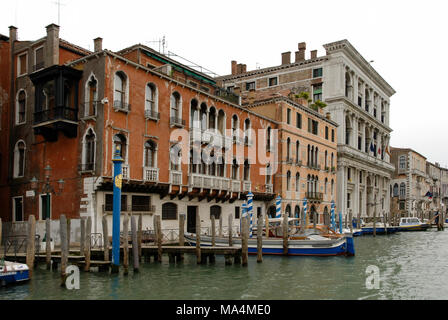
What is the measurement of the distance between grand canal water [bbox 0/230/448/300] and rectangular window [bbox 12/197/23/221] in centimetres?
741

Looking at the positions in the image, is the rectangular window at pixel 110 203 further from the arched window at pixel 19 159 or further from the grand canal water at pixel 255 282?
the arched window at pixel 19 159

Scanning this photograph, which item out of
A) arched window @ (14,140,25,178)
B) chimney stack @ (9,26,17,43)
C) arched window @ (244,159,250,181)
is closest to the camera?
arched window @ (14,140,25,178)

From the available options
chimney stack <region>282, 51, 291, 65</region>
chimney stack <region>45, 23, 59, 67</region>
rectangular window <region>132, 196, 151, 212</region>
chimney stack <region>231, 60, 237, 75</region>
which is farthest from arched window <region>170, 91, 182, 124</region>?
Result: chimney stack <region>231, 60, 237, 75</region>

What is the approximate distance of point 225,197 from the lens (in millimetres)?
28453

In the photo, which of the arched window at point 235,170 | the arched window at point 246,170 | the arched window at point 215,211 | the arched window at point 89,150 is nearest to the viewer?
the arched window at point 89,150

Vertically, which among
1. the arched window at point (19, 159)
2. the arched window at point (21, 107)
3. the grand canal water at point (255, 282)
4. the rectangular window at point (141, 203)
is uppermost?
A: the arched window at point (21, 107)

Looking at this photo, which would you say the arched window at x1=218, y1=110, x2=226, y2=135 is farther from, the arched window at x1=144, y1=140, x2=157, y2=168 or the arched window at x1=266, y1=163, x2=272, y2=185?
the arched window at x1=266, y1=163, x2=272, y2=185

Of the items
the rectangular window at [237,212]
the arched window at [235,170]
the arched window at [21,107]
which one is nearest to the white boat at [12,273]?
the arched window at [21,107]

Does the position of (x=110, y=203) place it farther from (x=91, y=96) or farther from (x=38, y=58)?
(x=38, y=58)

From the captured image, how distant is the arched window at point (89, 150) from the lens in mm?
21203

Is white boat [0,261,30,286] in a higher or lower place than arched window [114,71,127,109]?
lower

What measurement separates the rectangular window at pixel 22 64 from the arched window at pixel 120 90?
22.2 ft

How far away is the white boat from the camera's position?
532 inches
